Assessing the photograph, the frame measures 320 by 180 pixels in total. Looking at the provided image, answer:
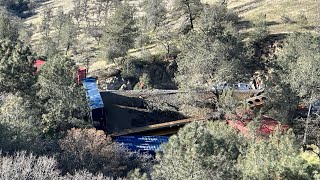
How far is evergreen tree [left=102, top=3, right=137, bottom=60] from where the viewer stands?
54.7 metres

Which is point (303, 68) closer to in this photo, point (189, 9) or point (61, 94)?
point (61, 94)

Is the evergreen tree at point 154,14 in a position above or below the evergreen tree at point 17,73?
above

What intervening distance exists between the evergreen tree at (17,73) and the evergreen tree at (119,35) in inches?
721

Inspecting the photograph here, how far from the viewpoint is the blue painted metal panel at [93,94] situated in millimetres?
39309

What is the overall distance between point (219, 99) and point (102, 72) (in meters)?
19.2

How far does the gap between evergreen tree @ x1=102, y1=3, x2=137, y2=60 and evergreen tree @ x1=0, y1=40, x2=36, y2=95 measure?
18315 millimetres

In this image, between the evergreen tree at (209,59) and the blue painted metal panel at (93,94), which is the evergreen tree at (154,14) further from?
the evergreen tree at (209,59)

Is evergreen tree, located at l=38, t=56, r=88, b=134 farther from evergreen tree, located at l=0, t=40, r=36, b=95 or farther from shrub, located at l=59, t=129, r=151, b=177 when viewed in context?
shrub, located at l=59, t=129, r=151, b=177

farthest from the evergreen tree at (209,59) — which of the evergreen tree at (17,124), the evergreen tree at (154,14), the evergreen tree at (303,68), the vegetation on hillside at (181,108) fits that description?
the evergreen tree at (154,14)

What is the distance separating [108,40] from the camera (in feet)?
181

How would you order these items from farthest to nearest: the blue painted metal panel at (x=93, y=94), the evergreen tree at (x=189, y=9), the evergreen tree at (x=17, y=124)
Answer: the evergreen tree at (x=189, y=9) → the blue painted metal panel at (x=93, y=94) → the evergreen tree at (x=17, y=124)

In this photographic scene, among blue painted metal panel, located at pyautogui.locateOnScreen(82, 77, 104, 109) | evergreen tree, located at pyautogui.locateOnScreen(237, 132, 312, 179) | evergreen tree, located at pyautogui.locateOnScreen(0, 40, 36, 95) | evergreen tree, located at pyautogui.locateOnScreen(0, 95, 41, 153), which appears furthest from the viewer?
blue painted metal panel, located at pyautogui.locateOnScreen(82, 77, 104, 109)

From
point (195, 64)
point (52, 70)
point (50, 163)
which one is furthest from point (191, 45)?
point (50, 163)

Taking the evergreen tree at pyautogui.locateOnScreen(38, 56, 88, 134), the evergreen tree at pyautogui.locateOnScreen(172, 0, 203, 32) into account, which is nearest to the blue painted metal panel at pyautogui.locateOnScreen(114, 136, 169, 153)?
the evergreen tree at pyautogui.locateOnScreen(38, 56, 88, 134)
